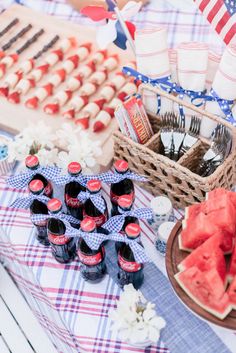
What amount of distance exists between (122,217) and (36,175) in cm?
34

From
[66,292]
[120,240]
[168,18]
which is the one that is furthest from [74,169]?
[168,18]

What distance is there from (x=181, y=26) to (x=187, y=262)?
1455mm

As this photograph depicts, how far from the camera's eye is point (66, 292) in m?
1.48

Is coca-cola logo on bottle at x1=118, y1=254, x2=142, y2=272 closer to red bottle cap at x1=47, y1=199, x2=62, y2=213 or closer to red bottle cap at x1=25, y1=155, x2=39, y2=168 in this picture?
red bottle cap at x1=47, y1=199, x2=62, y2=213

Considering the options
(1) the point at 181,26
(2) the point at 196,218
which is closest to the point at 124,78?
(1) the point at 181,26

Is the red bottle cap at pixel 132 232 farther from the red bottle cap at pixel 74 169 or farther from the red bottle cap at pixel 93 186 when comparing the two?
the red bottle cap at pixel 74 169

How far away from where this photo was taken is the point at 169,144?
1.58 metres

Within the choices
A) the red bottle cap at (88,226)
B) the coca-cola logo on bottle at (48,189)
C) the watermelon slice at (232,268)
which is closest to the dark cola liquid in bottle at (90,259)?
the red bottle cap at (88,226)

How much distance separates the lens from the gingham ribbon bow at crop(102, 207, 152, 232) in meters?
1.36

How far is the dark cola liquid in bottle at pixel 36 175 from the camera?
1486 mm

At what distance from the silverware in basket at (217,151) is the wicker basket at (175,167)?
22mm

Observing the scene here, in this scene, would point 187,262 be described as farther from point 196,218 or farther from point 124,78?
point 124,78

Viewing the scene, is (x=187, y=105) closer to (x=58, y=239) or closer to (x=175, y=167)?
(x=175, y=167)

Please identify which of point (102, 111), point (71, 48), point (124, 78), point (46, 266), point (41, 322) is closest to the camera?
point (46, 266)
